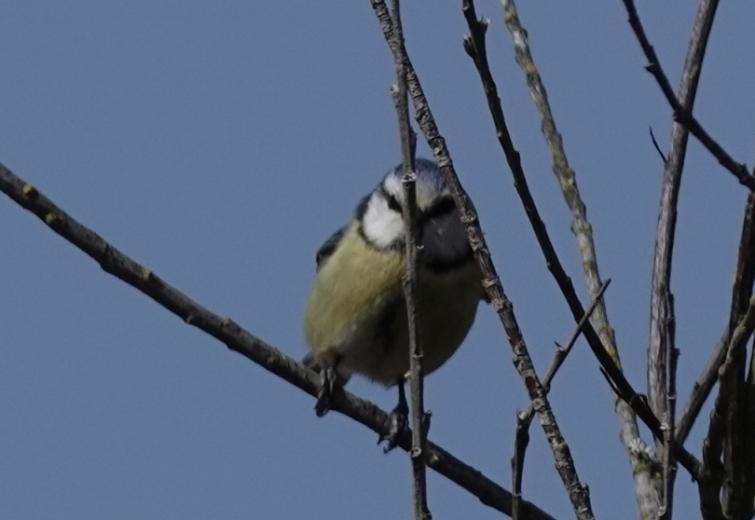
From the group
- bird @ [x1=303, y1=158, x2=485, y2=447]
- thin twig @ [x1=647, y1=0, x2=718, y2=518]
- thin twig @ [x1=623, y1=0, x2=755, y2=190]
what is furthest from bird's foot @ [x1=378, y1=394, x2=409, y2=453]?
thin twig @ [x1=623, y1=0, x2=755, y2=190]

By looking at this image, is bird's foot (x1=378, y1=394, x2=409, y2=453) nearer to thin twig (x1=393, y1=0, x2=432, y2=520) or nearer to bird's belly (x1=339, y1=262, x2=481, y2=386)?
bird's belly (x1=339, y1=262, x2=481, y2=386)

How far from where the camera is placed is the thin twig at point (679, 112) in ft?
6.40

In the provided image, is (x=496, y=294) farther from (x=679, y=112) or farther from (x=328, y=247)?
(x=328, y=247)

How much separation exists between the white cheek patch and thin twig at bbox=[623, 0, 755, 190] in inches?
90.9

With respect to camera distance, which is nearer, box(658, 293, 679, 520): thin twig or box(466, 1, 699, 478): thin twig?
box(658, 293, 679, 520): thin twig

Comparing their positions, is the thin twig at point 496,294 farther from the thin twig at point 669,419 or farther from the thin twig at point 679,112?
the thin twig at point 679,112

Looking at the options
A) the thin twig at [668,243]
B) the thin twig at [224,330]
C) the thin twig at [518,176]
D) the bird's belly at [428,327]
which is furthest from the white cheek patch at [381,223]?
the thin twig at [518,176]

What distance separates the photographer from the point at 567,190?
3.08 metres

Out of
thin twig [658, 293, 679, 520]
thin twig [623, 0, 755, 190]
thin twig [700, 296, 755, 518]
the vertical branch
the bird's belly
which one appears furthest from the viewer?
the bird's belly

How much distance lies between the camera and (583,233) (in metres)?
3.04

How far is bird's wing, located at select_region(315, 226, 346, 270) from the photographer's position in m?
4.67

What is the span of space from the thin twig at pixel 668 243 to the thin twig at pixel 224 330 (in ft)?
1.29

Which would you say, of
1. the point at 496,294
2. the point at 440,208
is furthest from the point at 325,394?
the point at 440,208

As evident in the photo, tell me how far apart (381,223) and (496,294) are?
7.03 feet
